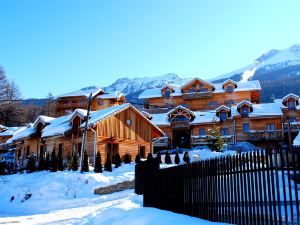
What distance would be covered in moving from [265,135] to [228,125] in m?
5.22

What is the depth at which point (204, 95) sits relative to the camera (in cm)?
6612

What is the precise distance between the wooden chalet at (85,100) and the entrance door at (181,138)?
22.1m

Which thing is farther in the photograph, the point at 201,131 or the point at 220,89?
the point at 220,89

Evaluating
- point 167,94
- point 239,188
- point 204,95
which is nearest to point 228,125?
point 204,95

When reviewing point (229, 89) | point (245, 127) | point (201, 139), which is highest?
point (229, 89)

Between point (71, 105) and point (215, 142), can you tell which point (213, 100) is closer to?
point (215, 142)

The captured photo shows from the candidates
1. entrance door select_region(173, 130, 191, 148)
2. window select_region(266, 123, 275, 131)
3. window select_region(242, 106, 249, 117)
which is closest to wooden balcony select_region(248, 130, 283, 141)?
window select_region(266, 123, 275, 131)

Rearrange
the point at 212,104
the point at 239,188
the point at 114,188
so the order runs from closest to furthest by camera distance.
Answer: the point at 239,188
the point at 114,188
the point at 212,104

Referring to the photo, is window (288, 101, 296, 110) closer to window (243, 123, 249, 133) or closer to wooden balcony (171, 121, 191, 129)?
window (243, 123, 249, 133)

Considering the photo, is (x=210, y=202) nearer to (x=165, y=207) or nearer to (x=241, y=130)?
(x=165, y=207)

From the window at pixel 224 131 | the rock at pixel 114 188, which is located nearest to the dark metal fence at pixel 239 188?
the rock at pixel 114 188

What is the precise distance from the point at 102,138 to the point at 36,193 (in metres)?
12.0

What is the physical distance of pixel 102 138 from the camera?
3678cm

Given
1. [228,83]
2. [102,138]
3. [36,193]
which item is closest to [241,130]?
[228,83]
